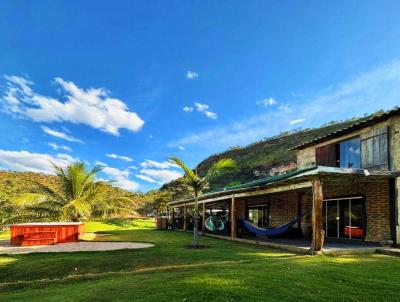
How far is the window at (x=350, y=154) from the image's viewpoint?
41.1 feet

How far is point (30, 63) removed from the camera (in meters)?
18.4

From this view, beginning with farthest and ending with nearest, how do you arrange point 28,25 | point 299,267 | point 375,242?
point 28,25
point 375,242
point 299,267

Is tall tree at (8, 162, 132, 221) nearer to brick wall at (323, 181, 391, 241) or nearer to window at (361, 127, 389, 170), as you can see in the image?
brick wall at (323, 181, 391, 241)

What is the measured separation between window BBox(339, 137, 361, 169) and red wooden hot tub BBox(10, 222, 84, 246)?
10.9 metres

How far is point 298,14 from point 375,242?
899 cm

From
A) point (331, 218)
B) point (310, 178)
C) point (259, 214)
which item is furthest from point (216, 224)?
point (310, 178)

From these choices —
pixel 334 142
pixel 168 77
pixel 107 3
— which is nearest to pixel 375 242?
pixel 334 142

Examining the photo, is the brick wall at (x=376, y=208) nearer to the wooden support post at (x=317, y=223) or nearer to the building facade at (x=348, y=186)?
the building facade at (x=348, y=186)

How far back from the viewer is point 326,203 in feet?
44.1

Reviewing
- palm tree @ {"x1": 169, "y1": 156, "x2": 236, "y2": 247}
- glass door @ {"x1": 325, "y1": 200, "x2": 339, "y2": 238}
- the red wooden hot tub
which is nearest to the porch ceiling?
palm tree @ {"x1": 169, "y1": 156, "x2": 236, "y2": 247}

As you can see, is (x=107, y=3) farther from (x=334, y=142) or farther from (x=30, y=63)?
(x=334, y=142)

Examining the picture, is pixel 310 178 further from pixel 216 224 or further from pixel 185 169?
pixel 216 224

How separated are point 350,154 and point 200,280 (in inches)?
392

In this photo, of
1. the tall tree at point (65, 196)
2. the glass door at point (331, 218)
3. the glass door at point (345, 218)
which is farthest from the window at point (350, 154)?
the tall tree at point (65, 196)
